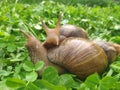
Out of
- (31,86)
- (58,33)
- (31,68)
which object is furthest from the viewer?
(58,33)

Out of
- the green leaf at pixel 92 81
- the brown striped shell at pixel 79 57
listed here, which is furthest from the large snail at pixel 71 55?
A: the green leaf at pixel 92 81

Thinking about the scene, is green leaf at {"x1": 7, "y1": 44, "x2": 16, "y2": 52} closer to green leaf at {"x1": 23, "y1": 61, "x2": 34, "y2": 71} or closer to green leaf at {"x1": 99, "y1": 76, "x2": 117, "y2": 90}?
green leaf at {"x1": 23, "y1": 61, "x2": 34, "y2": 71}

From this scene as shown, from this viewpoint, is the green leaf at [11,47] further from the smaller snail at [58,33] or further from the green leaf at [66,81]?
the green leaf at [66,81]

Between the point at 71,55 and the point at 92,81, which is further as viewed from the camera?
the point at 71,55

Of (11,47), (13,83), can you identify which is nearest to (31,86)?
(13,83)

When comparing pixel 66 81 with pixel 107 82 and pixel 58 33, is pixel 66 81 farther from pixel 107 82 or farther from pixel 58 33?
pixel 58 33

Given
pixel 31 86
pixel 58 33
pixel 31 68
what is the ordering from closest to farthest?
pixel 31 86, pixel 31 68, pixel 58 33

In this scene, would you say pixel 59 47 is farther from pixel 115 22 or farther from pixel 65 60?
pixel 115 22

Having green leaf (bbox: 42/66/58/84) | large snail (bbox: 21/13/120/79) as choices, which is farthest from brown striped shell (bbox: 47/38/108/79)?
green leaf (bbox: 42/66/58/84)
